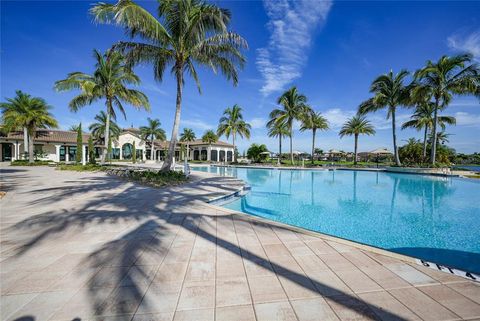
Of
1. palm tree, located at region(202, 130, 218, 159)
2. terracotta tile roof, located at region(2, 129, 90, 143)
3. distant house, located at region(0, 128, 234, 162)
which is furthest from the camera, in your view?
palm tree, located at region(202, 130, 218, 159)

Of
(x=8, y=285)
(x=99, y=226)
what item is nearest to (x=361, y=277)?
(x=8, y=285)

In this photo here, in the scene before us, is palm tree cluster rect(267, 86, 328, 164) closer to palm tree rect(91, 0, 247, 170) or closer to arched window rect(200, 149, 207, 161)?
palm tree rect(91, 0, 247, 170)

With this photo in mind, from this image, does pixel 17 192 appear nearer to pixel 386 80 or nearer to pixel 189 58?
Result: pixel 189 58

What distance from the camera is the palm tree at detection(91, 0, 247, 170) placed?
30.1 ft

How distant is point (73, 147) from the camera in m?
31.4

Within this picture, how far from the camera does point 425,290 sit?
2463 millimetres

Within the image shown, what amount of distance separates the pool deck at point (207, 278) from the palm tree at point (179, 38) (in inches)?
337

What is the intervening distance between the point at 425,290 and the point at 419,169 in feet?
78.2

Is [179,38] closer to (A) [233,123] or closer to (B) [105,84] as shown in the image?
(B) [105,84]

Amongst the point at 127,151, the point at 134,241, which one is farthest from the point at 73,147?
the point at 134,241

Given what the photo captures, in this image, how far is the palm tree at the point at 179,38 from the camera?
916 cm

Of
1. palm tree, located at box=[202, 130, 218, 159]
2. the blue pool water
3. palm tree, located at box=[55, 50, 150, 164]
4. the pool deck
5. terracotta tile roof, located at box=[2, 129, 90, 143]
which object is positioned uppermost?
palm tree, located at box=[55, 50, 150, 164]

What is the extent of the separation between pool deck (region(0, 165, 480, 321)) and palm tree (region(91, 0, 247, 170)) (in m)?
8.55

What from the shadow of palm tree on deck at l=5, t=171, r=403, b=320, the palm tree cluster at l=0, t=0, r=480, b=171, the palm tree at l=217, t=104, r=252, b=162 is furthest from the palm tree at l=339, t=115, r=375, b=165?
the shadow of palm tree on deck at l=5, t=171, r=403, b=320
